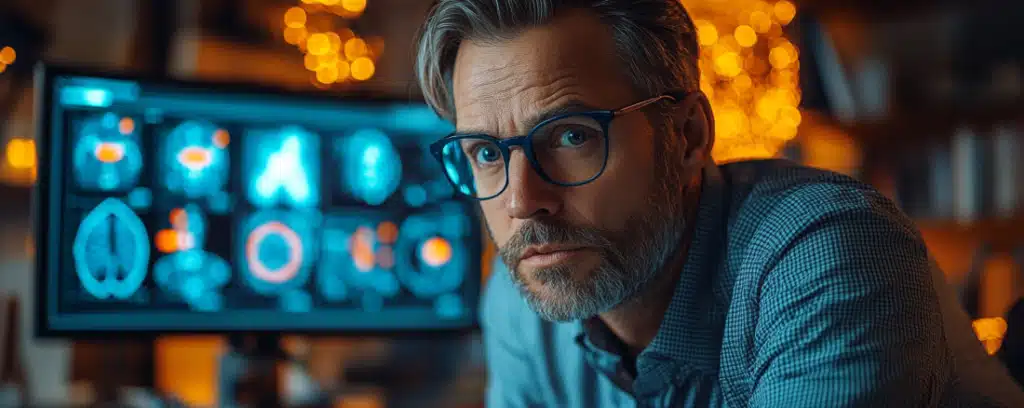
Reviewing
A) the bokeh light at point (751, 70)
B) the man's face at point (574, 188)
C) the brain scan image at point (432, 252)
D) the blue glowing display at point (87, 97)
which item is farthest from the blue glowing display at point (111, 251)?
the bokeh light at point (751, 70)

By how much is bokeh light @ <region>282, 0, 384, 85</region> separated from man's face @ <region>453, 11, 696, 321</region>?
1.69 metres

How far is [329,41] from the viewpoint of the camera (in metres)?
2.57

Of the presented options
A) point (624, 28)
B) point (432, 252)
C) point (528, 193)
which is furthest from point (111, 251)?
point (624, 28)

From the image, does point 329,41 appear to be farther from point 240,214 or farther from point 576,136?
point 576,136

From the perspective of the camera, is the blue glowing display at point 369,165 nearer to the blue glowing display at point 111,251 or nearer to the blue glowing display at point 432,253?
the blue glowing display at point 432,253

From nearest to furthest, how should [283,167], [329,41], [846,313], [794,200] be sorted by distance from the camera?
[846,313] < [794,200] < [283,167] < [329,41]

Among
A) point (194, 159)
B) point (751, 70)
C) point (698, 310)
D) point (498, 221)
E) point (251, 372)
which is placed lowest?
point (251, 372)

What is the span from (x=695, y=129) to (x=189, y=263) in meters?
0.81

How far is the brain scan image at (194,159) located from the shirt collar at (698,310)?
746 mm

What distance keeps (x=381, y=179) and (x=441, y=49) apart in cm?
46

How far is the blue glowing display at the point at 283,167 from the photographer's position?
135 centimetres

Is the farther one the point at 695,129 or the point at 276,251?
the point at 276,251

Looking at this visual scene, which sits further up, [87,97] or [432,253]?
[87,97]

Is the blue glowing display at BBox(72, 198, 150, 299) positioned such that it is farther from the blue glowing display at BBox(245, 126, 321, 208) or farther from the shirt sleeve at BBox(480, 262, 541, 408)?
the shirt sleeve at BBox(480, 262, 541, 408)
